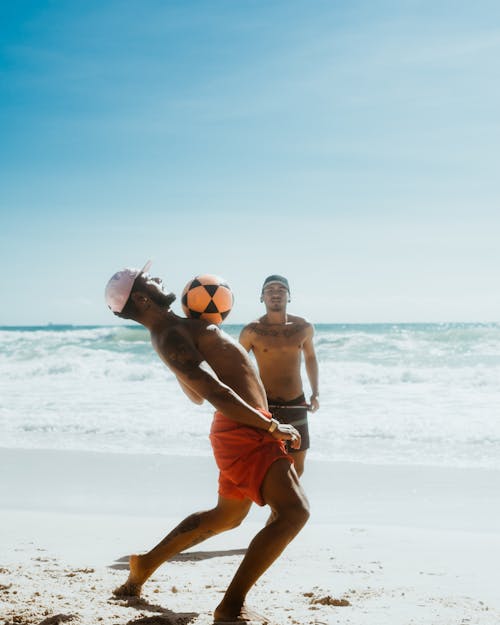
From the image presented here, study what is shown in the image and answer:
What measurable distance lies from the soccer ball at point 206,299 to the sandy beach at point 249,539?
5.31ft

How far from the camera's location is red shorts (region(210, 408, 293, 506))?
3.40 m

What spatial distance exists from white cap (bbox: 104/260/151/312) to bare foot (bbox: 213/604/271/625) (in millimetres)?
1616

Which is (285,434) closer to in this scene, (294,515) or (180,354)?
(294,515)

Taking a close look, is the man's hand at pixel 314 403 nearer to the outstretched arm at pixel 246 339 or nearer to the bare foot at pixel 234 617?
the outstretched arm at pixel 246 339

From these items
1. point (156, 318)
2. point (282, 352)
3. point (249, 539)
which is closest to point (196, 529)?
point (156, 318)

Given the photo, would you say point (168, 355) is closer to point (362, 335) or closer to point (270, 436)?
point (270, 436)

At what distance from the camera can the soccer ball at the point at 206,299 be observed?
375 centimetres

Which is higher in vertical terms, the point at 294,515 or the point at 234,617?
the point at 294,515

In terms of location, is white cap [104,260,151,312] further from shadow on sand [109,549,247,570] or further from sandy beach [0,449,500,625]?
shadow on sand [109,549,247,570]

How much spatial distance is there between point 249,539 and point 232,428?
2521 millimetres

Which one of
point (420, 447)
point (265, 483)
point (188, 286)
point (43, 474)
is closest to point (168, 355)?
point (188, 286)

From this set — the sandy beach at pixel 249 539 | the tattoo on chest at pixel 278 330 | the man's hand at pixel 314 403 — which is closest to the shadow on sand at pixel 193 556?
the sandy beach at pixel 249 539

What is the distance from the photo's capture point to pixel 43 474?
8.10 meters

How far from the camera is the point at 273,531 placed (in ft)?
10.8
